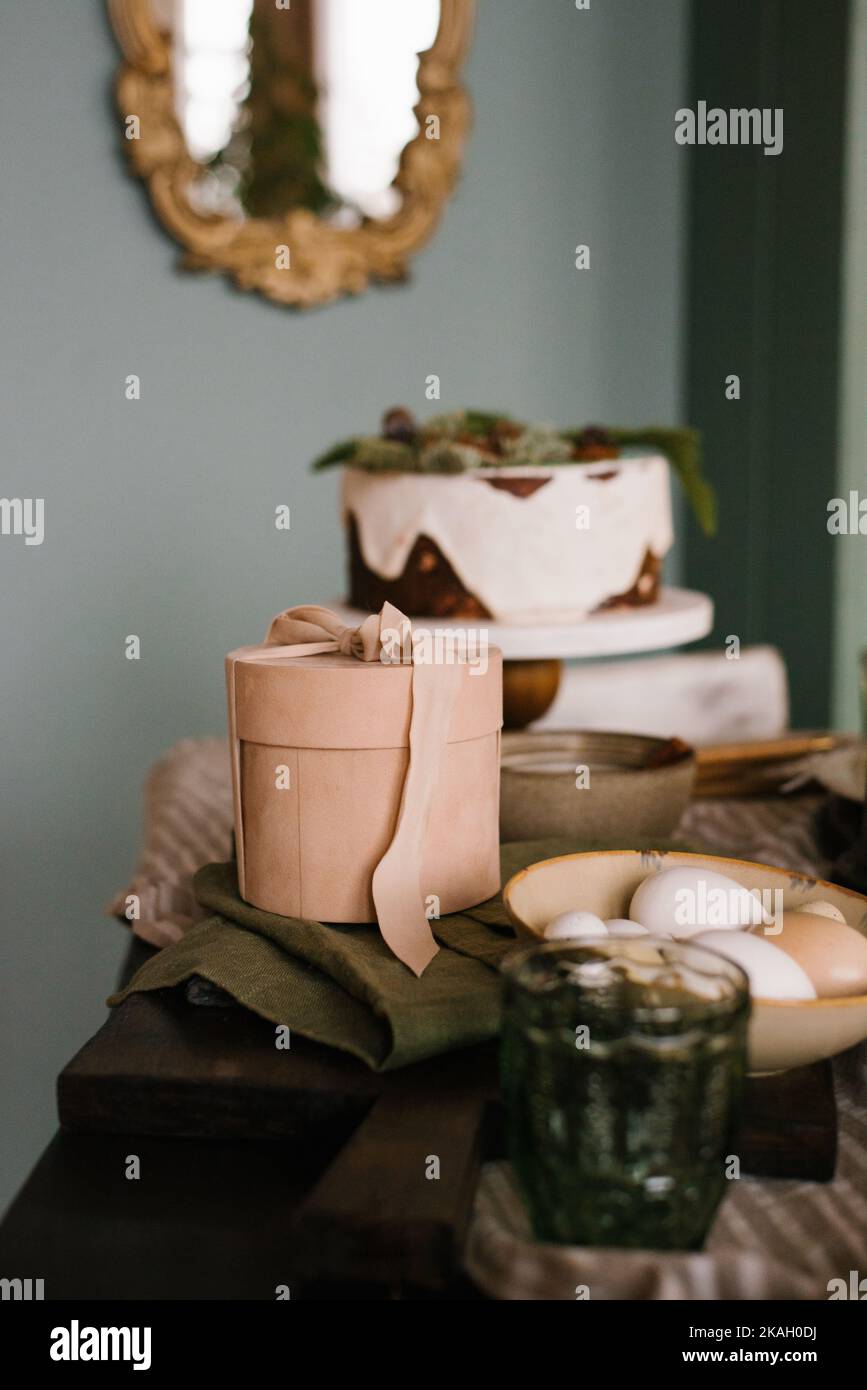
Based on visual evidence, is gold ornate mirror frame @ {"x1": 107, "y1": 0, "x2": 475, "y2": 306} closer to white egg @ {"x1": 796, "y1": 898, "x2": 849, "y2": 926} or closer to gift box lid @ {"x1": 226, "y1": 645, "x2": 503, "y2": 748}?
gift box lid @ {"x1": 226, "y1": 645, "x2": 503, "y2": 748}

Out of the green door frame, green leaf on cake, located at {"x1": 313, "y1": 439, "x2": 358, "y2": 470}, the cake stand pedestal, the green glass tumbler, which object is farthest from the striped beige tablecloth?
the green door frame

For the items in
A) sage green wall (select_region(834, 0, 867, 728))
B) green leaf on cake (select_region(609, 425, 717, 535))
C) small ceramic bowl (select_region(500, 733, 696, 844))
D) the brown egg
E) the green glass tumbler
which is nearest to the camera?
the green glass tumbler

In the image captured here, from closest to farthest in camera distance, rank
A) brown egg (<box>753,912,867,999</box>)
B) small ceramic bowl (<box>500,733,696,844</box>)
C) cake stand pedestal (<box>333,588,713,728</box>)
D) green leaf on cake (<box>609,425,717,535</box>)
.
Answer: brown egg (<box>753,912,867,999</box>), small ceramic bowl (<box>500,733,696,844</box>), cake stand pedestal (<box>333,588,713,728</box>), green leaf on cake (<box>609,425,717,535</box>)

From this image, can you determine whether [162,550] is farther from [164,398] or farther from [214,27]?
[214,27]

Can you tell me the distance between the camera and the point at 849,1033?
19.1 inches

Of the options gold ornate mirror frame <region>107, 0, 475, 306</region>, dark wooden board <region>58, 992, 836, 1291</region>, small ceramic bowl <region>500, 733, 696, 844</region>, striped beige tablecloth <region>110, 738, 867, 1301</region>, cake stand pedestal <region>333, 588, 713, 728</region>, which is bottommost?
striped beige tablecloth <region>110, 738, 867, 1301</region>

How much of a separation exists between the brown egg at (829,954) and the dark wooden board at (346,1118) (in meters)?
0.04

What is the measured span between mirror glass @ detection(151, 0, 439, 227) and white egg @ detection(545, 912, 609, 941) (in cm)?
196

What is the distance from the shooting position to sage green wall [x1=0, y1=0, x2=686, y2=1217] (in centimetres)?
220

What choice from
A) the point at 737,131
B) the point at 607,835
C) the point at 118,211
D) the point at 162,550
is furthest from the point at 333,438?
the point at 607,835

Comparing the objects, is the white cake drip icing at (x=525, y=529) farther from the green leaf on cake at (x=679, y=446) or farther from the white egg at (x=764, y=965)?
the white egg at (x=764, y=965)

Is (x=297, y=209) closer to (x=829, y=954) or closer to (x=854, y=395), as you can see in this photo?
(x=854, y=395)

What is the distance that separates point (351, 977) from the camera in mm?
573

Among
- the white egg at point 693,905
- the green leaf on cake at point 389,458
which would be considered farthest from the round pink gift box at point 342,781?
the green leaf on cake at point 389,458
